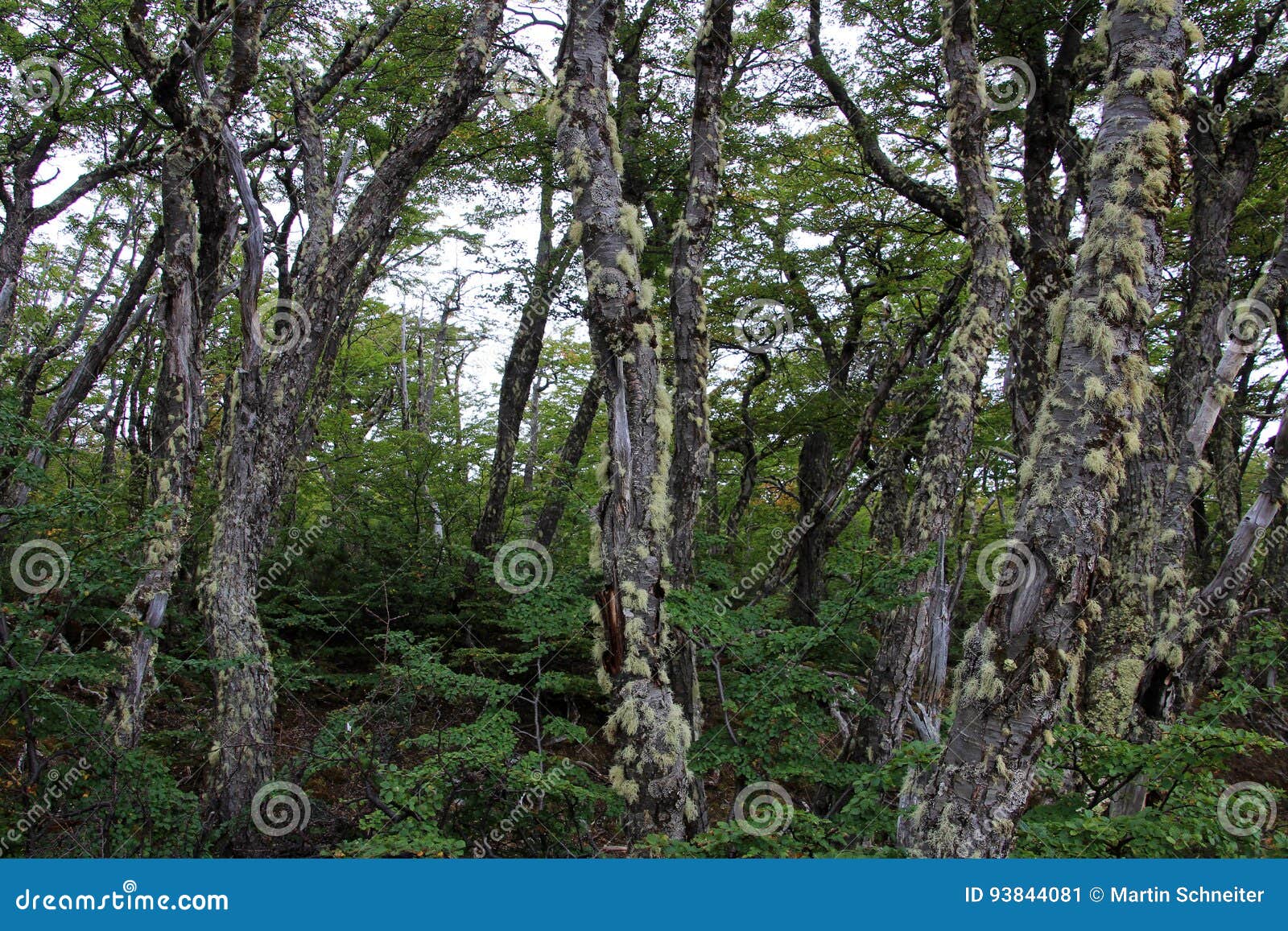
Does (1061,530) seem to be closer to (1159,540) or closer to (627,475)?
(627,475)

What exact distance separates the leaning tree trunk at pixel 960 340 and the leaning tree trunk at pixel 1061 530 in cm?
249

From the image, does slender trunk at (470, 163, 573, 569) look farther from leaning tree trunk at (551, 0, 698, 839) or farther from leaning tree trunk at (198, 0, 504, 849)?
leaning tree trunk at (551, 0, 698, 839)

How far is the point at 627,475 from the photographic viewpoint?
3.66 m

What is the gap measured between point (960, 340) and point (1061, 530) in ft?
10.1

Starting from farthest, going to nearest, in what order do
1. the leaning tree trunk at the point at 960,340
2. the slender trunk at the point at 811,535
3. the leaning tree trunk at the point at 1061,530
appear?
the slender trunk at the point at 811,535
the leaning tree trunk at the point at 960,340
the leaning tree trunk at the point at 1061,530

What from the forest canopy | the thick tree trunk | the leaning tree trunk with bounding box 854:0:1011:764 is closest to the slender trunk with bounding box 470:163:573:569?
the forest canopy

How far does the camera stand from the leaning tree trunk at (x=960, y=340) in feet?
18.7

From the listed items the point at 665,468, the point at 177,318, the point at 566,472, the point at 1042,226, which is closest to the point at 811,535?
the point at 566,472

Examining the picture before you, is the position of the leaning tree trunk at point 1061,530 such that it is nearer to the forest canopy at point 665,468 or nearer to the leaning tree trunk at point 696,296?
the forest canopy at point 665,468

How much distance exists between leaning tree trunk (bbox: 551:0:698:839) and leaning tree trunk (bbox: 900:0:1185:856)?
1.11m

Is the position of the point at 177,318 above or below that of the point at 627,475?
above

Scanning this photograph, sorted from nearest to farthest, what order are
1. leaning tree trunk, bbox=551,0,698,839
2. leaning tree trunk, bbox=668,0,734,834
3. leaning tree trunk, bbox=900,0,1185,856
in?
leaning tree trunk, bbox=900,0,1185,856 → leaning tree trunk, bbox=551,0,698,839 → leaning tree trunk, bbox=668,0,734,834

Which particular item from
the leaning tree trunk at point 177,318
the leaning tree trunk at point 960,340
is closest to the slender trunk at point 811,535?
the leaning tree trunk at point 960,340

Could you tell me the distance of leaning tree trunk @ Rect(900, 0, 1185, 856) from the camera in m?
2.99
